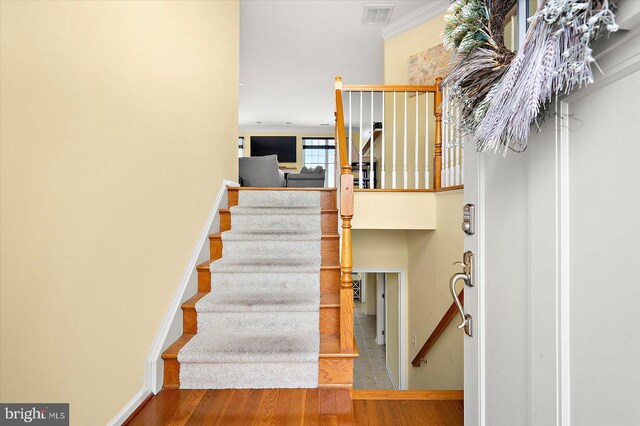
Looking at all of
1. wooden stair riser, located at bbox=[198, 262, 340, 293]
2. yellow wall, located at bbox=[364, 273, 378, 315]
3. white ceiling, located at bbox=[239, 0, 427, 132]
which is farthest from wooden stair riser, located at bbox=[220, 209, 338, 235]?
yellow wall, located at bbox=[364, 273, 378, 315]

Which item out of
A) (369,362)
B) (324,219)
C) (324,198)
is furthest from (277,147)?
(324,219)

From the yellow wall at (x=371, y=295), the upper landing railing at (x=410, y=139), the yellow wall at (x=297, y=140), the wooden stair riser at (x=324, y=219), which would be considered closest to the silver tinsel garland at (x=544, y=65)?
the upper landing railing at (x=410, y=139)

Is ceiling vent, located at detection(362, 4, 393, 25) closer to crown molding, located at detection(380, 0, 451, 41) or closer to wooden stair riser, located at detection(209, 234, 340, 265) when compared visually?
crown molding, located at detection(380, 0, 451, 41)

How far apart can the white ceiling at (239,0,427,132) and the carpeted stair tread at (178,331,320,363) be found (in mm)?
3785

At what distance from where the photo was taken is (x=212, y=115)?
289 cm

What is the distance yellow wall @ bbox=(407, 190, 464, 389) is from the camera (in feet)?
8.86

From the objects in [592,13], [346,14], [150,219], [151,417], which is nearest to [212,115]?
[150,219]

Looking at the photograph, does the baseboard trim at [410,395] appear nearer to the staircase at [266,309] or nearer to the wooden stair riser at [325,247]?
the staircase at [266,309]

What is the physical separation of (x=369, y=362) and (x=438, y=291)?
3560mm

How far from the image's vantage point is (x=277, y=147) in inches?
417

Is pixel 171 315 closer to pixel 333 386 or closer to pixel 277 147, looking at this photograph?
pixel 333 386

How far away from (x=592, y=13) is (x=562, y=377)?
26.9 inches

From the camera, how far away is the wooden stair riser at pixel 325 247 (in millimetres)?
2713

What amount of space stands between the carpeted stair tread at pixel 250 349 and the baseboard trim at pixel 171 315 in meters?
0.12
